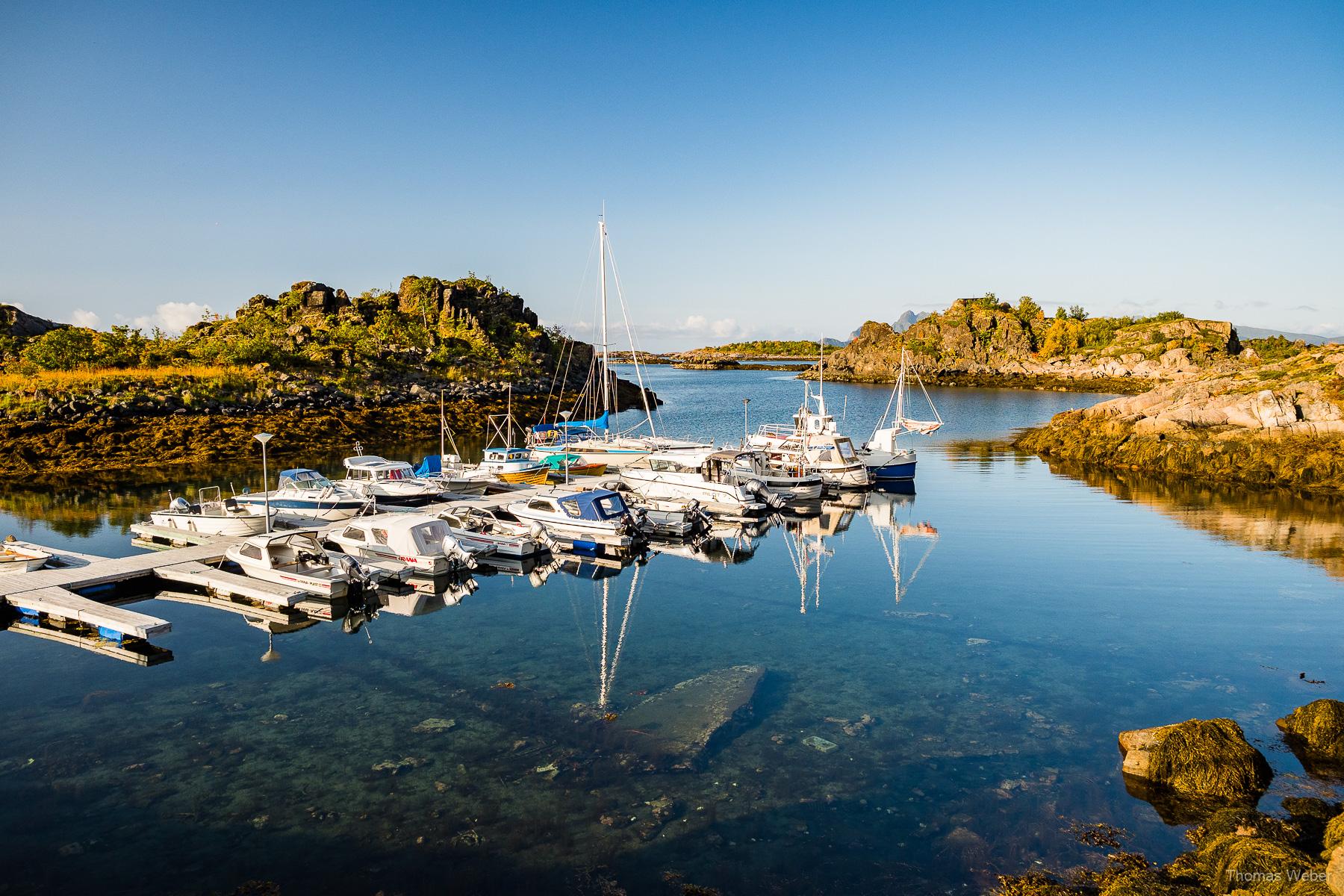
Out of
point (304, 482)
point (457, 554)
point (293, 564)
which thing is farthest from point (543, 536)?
point (304, 482)

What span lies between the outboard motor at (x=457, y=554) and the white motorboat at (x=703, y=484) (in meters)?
12.6

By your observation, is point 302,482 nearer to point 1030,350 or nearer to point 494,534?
point 494,534

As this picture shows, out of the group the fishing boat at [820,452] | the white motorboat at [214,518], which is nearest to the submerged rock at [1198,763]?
the white motorboat at [214,518]

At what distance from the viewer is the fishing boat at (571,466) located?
137 ft

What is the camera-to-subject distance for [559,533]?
95.0 ft

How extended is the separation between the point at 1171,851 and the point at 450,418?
63.8 meters

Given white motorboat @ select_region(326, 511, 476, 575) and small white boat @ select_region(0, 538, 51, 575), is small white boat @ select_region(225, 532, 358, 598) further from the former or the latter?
small white boat @ select_region(0, 538, 51, 575)

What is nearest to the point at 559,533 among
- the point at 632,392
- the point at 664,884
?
the point at 664,884

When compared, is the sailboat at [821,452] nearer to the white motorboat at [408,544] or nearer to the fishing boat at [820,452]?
the fishing boat at [820,452]

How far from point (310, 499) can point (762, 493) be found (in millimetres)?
19623

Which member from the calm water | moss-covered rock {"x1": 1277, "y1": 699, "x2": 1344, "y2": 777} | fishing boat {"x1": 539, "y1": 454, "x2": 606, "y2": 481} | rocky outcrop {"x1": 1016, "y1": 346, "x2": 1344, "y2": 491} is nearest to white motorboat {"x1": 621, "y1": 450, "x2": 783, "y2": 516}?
fishing boat {"x1": 539, "y1": 454, "x2": 606, "y2": 481}

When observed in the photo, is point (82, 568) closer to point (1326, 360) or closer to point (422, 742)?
point (422, 742)

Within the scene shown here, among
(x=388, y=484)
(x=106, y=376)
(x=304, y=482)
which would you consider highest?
(x=106, y=376)

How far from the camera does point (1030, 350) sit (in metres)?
165
